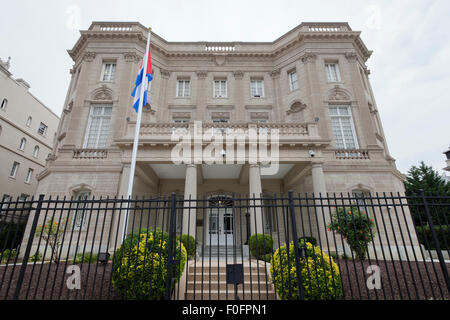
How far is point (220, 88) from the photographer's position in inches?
806

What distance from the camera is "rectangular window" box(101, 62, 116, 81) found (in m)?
18.3

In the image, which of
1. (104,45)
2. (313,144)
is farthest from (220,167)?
(104,45)

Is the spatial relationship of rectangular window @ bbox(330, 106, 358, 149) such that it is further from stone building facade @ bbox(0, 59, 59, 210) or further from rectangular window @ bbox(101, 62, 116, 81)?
stone building facade @ bbox(0, 59, 59, 210)

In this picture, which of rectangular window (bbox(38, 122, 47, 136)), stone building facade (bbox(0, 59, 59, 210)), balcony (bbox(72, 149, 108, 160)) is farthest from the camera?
rectangular window (bbox(38, 122, 47, 136))

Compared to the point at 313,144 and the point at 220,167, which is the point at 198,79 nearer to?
the point at 220,167

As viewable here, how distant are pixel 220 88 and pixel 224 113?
2812 mm

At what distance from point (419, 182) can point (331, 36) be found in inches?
784

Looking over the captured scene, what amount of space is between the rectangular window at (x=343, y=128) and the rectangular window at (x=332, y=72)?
265 cm

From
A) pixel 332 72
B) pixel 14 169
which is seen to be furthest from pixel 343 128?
pixel 14 169

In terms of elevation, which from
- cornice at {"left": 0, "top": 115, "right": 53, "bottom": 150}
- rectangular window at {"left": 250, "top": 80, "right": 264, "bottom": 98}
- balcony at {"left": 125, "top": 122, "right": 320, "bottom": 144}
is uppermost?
rectangular window at {"left": 250, "top": 80, "right": 264, "bottom": 98}

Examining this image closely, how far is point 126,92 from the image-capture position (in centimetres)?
1708

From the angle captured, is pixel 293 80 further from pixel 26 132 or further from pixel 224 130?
pixel 26 132

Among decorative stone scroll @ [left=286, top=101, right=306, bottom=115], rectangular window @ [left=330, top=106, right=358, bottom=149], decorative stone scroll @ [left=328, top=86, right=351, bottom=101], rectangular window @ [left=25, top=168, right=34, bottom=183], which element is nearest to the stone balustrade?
rectangular window @ [left=330, top=106, right=358, bottom=149]

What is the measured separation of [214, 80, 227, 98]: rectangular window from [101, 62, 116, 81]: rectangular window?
8.28 metres
